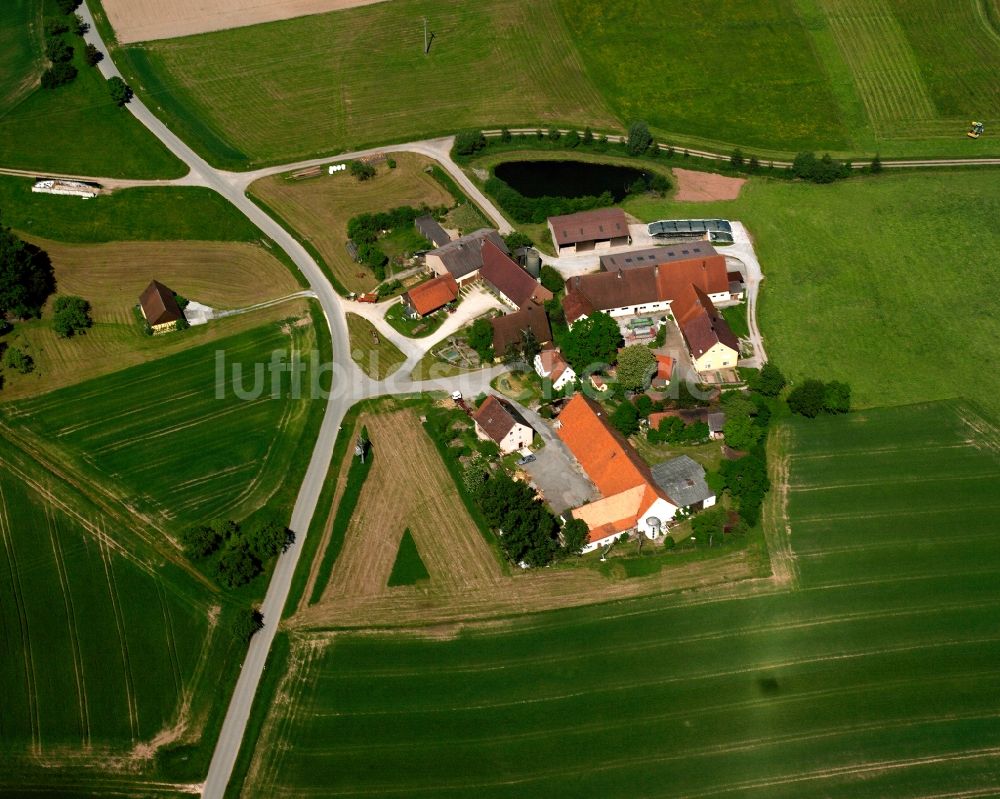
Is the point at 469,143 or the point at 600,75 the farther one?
the point at 600,75

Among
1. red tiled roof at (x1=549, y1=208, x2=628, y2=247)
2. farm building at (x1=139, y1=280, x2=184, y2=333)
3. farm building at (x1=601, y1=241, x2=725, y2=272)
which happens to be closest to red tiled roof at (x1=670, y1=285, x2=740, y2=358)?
farm building at (x1=601, y1=241, x2=725, y2=272)

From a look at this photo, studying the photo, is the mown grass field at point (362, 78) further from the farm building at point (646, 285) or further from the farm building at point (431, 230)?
the farm building at point (646, 285)

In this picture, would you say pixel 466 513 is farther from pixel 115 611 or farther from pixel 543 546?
pixel 115 611

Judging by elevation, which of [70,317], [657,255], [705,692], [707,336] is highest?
[70,317]

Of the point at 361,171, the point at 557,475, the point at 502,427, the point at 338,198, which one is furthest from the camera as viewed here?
the point at 361,171


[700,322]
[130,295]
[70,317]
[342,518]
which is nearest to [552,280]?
[700,322]

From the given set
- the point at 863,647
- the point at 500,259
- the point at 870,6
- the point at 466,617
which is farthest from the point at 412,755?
the point at 870,6

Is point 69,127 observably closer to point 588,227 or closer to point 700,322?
point 588,227
